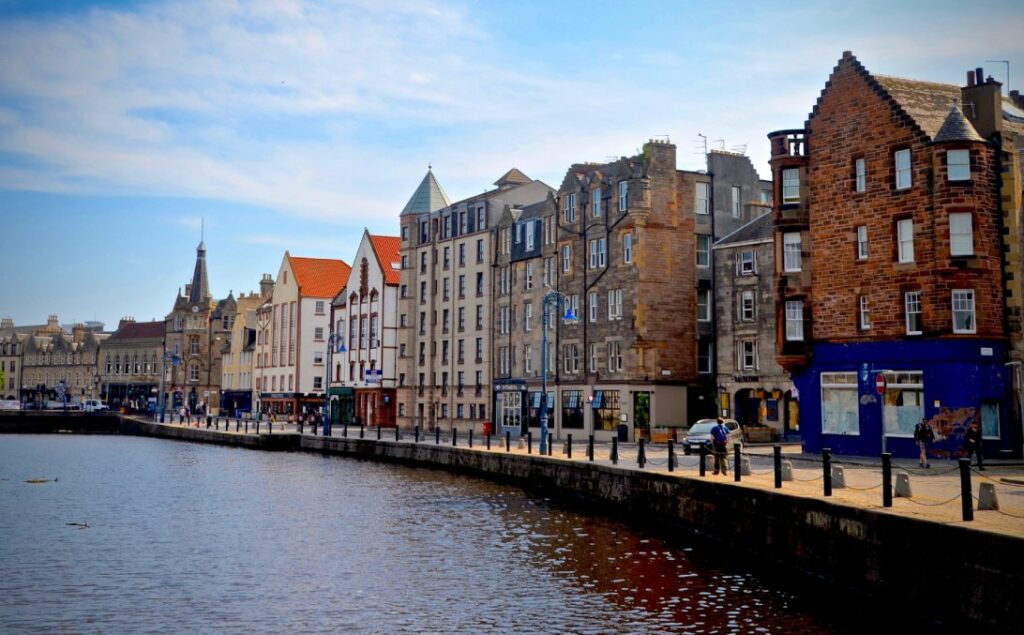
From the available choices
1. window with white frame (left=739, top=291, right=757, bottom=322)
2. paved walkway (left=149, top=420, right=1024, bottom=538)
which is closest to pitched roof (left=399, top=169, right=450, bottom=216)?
window with white frame (left=739, top=291, right=757, bottom=322)

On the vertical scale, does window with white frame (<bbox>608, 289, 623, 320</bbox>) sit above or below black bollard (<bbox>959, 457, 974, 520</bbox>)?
above

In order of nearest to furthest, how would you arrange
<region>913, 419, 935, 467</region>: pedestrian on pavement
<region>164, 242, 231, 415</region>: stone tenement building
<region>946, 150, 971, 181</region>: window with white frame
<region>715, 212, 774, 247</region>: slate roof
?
<region>913, 419, 935, 467</region>: pedestrian on pavement, <region>946, 150, 971, 181</region>: window with white frame, <region>715, 212, 774, 247</region>: slate roof, <region>164, 242, 231, 415</region>: stone tenement building

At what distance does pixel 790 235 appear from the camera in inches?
1813

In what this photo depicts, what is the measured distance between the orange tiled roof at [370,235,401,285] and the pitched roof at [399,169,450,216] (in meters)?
5.78

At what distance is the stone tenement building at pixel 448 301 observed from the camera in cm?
7625

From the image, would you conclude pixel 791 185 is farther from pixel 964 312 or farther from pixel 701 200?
pixel 701 200

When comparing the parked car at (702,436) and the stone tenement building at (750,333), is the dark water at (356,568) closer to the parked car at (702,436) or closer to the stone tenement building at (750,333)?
the parked car at (702,436)

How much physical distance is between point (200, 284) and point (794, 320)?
11839 centimetres

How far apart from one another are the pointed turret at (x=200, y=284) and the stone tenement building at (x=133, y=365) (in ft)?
32.7

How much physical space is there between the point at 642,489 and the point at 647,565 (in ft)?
27.3

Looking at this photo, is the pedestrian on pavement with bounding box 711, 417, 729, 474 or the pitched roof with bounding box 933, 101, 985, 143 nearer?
the pedestrian on pavement with bounding box 711, 417, 729, 474

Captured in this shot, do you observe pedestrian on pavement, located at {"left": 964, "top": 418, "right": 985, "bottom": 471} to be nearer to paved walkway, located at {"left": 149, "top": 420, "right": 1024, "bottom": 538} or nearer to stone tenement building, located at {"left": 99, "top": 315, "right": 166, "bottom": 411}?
paved walkway, located at {"left": 149, "top": 420, "right": 1024, "bottom": 538}

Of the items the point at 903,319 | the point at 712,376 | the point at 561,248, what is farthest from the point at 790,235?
the point at 561,248

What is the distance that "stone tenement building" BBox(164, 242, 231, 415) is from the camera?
140750mm
